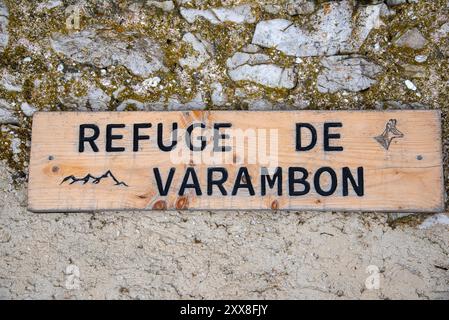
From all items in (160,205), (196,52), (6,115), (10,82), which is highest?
(196,52)

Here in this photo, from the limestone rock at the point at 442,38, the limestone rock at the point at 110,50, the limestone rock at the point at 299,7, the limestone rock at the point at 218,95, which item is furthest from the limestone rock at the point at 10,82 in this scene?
the limestone rock at the point at 442,38

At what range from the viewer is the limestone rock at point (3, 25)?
5.93ft

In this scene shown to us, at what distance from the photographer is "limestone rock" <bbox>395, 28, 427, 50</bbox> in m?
1.74

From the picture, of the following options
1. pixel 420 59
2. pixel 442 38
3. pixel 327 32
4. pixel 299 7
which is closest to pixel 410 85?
pixel 420 59

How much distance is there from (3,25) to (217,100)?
0.86m

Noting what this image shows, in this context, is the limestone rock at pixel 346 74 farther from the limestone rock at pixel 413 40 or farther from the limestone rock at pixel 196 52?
the limestone rock at pixel 196 52

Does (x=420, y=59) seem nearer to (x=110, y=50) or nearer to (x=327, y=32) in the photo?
(x=327, y=32)

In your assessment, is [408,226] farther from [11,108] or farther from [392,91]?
[11,108]

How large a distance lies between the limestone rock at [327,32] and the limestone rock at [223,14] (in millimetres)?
94

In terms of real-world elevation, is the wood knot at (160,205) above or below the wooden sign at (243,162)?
below

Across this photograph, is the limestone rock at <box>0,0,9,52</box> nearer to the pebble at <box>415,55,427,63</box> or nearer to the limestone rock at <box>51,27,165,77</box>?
the limestone rock at <box>51,27,165,77</box>

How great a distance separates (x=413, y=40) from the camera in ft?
5.71

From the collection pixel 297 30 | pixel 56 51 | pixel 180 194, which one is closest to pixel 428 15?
pixel 297 30

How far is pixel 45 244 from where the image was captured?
66.8 inches
